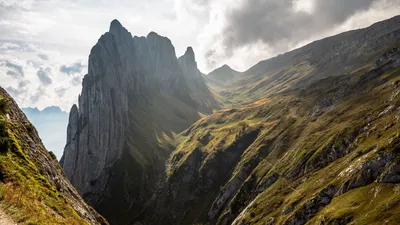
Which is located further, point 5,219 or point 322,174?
point 322,174

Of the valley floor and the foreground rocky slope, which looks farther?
the foreground rocky slope

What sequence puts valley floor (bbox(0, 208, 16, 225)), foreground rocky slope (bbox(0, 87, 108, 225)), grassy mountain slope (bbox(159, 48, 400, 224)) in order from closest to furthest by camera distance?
valley floor (bbox(0, 208, 16, 225)) < foreground rocky slope (bbox(0, 87, 108, 225)) < grassy mountain slope (bbox(159, 48, 400, 224))

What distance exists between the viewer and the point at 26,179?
36406 millimetres

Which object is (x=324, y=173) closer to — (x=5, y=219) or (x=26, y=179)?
(x=26, y=179)

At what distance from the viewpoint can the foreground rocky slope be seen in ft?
91.2

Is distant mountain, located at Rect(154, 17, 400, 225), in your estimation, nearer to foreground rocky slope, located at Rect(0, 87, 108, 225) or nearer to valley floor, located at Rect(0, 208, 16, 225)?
foreground rocky slope, located at Rect(0, 87, 108, 225)

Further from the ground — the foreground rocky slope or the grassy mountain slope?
the foreground rocky slope

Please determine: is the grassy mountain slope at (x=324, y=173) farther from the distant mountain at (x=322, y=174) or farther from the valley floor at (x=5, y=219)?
the valley floor at (x=5, y=219)

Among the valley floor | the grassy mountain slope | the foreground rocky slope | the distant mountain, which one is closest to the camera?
the valley floor

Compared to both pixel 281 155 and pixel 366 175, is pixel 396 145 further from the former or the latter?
pixel 281 155

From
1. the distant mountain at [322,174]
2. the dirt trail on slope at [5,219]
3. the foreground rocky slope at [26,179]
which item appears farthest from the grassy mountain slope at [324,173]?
the dirt trail on slope at [5,219]

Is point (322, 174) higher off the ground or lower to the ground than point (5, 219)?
lower

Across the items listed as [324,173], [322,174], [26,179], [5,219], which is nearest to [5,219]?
[5,219]

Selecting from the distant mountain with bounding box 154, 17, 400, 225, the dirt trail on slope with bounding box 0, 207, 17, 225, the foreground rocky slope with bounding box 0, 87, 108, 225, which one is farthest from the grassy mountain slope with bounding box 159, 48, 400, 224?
the dirt trail on slope with bounding box 0, 207, 17, 225
